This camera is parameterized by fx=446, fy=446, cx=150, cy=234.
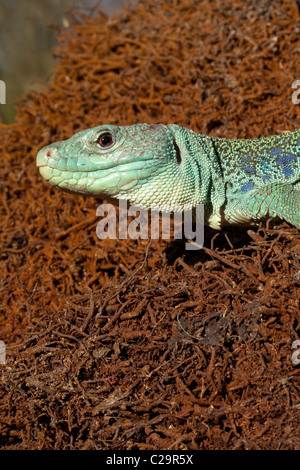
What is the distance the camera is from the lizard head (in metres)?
2.54

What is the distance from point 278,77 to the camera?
376 centimetres

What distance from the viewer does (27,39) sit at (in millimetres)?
5996

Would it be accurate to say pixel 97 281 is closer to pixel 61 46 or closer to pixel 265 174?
pixel 265 174

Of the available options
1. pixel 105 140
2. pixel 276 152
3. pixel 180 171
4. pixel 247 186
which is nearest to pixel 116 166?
pixel 105 140

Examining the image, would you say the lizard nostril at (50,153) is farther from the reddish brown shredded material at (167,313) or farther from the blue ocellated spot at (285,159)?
the blue ocellated spot at (285,159)

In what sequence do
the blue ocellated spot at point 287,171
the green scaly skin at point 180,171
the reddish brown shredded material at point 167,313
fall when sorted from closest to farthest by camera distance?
the reddish brown shredded material at point 167,313
the green scaly skin at point 180,171
the blue ocellated spot at point 287,171

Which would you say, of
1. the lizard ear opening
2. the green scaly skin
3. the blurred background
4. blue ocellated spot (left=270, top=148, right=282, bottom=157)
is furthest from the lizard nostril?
the blurred background

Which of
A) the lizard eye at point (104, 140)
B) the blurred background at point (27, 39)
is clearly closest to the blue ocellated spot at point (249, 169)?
the lizard eye at point (104, 140)

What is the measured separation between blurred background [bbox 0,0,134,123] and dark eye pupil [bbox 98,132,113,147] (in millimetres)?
3024

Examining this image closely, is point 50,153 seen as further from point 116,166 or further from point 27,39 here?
point 27,39

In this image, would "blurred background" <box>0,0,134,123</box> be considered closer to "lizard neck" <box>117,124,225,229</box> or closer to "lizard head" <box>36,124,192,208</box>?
"lizard head" <box>36,124,192,208</box>

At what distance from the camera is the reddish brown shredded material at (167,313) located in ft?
6.61

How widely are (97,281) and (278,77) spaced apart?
2.28m

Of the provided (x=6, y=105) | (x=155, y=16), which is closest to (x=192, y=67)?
(x=155, y=16)
